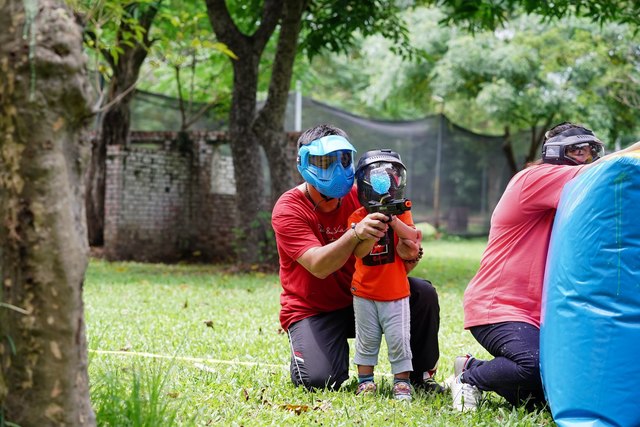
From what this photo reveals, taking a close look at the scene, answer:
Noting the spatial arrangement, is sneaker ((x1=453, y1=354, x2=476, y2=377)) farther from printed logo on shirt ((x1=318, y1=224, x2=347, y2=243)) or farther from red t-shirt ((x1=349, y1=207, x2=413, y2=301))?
printed logo on shirt ((x1=318, y1=224, x2=347, y2=243))

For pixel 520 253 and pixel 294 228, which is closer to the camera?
pixel 520 253

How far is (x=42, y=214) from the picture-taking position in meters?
2.54

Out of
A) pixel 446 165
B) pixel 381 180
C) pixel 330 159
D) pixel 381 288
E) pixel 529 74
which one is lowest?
pixel 381 288

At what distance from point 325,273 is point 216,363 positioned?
1.26 m

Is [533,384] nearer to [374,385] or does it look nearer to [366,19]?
[374,385]

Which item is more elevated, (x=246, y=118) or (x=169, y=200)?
(x=246, y=118)

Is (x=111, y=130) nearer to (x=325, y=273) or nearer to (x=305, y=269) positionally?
(x=305, y=269)

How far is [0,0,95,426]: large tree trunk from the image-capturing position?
250 centimetres

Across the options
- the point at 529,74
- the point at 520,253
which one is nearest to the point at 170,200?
the point at 520,253

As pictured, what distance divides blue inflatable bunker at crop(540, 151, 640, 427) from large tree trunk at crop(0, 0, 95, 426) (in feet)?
6.25

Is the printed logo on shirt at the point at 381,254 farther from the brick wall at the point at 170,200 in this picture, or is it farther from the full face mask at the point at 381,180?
the brick wall at the point at 170,200

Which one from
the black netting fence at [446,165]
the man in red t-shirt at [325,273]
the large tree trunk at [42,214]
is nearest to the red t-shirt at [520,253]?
the man in red t-shirt at [325,273]

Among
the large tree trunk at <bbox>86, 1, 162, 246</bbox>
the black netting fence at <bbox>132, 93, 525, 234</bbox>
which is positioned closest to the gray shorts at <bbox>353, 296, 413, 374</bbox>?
the large tree trunk at <bbox>86, 1, 162, 246</bbox>

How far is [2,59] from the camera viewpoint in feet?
8.24
